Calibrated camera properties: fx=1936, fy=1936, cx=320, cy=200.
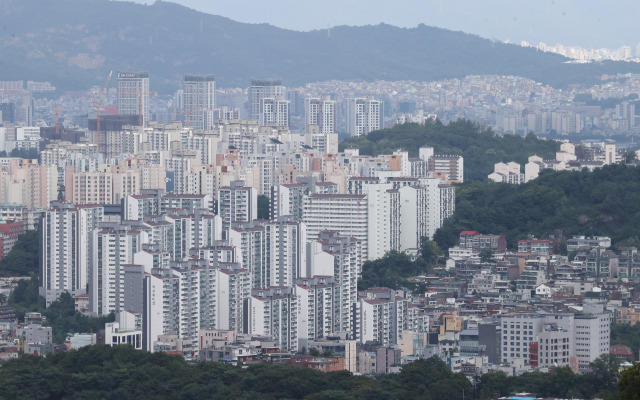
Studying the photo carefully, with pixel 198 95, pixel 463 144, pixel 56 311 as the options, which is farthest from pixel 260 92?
pixel 56 311

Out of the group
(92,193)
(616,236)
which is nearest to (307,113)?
(92,193)

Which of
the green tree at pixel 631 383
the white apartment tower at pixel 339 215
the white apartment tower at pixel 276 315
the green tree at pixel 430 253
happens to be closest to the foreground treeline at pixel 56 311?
the white apartment tower at pixel 276 315

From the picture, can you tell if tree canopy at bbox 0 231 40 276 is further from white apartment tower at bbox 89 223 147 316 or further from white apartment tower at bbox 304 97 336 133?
white apartment tower at bbox 304 97 336 133

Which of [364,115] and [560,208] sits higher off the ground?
[364,115]

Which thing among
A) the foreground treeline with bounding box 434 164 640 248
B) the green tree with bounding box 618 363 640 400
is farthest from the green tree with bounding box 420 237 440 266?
the green tree with bounding box 618 363 640 400

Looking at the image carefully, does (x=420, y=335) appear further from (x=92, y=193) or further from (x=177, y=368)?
(x=92, y=193)

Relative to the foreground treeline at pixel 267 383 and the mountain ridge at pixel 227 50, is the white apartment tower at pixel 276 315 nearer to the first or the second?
the foreground treeline at pixel 267 383

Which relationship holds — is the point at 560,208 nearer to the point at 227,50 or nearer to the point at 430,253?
the point at 430,253
